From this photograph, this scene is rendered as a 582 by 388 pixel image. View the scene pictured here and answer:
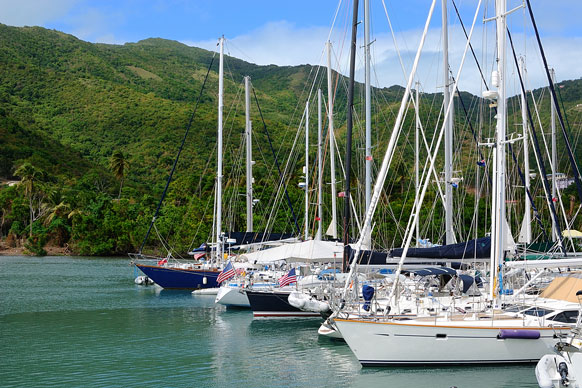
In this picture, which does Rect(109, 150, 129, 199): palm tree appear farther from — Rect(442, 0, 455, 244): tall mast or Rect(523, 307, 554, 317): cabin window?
Rect(523, 307, 554, 317): cabin window

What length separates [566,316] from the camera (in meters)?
17.4

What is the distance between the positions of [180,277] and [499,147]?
27265mm

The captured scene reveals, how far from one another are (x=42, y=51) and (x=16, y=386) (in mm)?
166681

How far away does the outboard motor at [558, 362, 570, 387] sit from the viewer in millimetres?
14266

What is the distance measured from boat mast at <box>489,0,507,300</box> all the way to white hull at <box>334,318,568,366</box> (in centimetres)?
177

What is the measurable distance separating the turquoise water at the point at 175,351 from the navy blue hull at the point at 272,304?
35 cm

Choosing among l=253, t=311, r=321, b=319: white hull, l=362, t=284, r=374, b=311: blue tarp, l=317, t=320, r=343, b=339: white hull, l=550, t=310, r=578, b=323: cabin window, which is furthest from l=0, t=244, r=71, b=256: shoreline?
l=550, t=310, r=578, b=323: cabin window

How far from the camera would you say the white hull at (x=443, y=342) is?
16922 millimetres

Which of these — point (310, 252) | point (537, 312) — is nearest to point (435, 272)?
point (537, 312)

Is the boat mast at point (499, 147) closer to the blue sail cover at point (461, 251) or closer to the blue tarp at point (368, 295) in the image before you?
the blue sail cover at point (461, 251)

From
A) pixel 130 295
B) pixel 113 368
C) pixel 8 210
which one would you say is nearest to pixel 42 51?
pixel 8 210

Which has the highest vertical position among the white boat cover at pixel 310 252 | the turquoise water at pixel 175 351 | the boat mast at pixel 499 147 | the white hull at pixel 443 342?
the boat mast at pixel 499 147

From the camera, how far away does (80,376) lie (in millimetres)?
17875

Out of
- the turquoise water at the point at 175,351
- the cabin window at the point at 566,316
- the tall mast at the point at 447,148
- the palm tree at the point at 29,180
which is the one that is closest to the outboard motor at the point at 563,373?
the turquoise water at the point at 175,351
